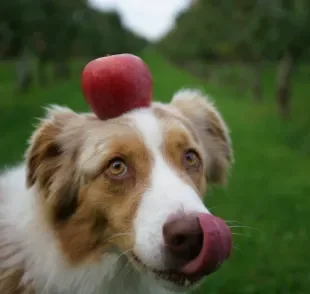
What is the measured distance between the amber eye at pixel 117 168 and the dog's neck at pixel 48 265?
0.47 metres

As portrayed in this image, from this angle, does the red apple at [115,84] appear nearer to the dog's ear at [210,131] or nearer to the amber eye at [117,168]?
the amber eye at [117,168]

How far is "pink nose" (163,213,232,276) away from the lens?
2.63 meters

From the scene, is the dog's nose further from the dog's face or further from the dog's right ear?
the dog's right ear

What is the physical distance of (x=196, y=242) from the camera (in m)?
2.70

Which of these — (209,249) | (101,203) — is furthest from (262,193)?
(209,249)

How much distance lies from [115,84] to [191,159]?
0.62 metres

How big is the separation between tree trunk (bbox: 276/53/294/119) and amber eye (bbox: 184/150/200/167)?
1286 cm

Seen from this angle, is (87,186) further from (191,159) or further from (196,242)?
(196,242)

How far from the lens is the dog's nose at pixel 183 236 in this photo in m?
2.62

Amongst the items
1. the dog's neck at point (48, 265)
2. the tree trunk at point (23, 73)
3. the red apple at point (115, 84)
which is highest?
the red apple at point (115, 84)

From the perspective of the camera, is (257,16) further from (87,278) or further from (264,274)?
(87,278)

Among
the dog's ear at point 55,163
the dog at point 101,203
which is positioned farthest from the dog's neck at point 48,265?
the dog's ear at point 55,163

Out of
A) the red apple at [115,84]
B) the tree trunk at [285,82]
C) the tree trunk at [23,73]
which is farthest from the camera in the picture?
the tree trunk at [23,73]

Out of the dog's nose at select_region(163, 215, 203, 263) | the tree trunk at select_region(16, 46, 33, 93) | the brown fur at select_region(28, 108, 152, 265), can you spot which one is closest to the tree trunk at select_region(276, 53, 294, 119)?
the tree trunk at select_region(16, 46, 33, 93)
